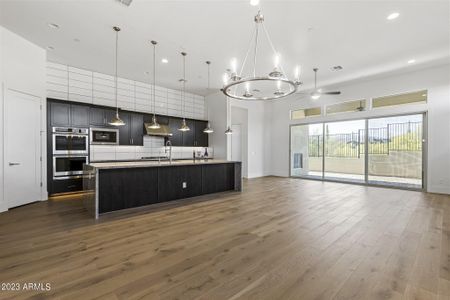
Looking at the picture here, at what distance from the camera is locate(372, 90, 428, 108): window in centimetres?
596

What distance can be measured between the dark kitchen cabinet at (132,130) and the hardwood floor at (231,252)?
2.57 meters

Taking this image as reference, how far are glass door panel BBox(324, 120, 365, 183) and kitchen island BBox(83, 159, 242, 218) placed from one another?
4691 millimetres

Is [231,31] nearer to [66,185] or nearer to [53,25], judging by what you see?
[53,25]

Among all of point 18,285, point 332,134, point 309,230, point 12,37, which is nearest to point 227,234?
point 309,230

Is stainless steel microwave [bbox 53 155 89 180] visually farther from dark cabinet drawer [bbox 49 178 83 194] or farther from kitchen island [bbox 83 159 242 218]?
kitchen island [bbox 83 159 242 218]

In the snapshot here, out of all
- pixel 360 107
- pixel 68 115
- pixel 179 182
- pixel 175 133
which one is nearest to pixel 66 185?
pixel 68 115

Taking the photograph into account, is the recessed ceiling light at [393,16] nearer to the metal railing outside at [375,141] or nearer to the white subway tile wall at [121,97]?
the metal railing outside at [375,141]

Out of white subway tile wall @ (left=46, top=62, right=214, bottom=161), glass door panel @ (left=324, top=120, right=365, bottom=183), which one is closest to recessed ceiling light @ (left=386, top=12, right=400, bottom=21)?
glass door panel @ (left=324, top=120, right=365, bottom=183)

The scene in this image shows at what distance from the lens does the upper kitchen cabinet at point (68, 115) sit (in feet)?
16.7

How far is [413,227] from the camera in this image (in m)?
3.21

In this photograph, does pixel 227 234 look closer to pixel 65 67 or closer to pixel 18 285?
pixel 18 285

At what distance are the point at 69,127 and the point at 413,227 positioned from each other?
7537mm

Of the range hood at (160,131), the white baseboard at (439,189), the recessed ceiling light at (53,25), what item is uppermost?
the recessed ceiling light at (53,25)

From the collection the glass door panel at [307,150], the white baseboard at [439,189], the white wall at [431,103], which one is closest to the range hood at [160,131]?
the glass door panel at [307,150]
